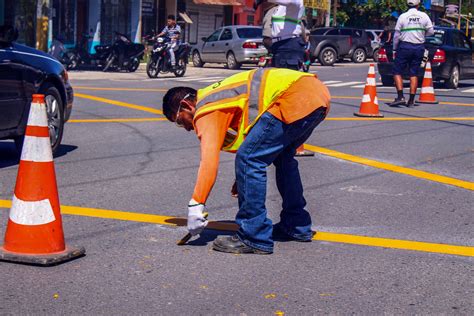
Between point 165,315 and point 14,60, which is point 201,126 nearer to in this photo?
point 165,315

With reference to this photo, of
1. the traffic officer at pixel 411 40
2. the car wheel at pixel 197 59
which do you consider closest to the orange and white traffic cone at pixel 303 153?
the traffic officer at pixel 411 40

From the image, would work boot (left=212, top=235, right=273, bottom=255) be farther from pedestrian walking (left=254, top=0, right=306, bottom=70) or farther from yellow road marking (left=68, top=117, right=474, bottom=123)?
yellow road marking (left=68, top=117, right=474, bottom=123)

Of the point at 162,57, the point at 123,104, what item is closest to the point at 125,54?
the point at 162,57

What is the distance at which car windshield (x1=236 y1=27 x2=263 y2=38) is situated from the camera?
106 ft

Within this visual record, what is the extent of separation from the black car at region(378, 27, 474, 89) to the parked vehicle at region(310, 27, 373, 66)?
44.4ft

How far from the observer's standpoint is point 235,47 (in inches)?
1262

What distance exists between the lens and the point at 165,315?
4.35m

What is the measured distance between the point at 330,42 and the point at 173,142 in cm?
2636

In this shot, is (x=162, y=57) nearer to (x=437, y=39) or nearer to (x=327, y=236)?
(x=437, y=39)

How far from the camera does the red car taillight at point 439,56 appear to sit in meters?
21.5

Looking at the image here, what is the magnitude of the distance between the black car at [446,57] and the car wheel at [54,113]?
13161mm

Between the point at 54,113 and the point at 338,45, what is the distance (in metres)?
28.5

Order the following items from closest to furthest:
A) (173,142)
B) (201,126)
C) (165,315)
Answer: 1. (165,315)
2. (201,126)
3. (173,142)

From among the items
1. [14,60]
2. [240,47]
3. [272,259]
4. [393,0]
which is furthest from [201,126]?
[393,0]
